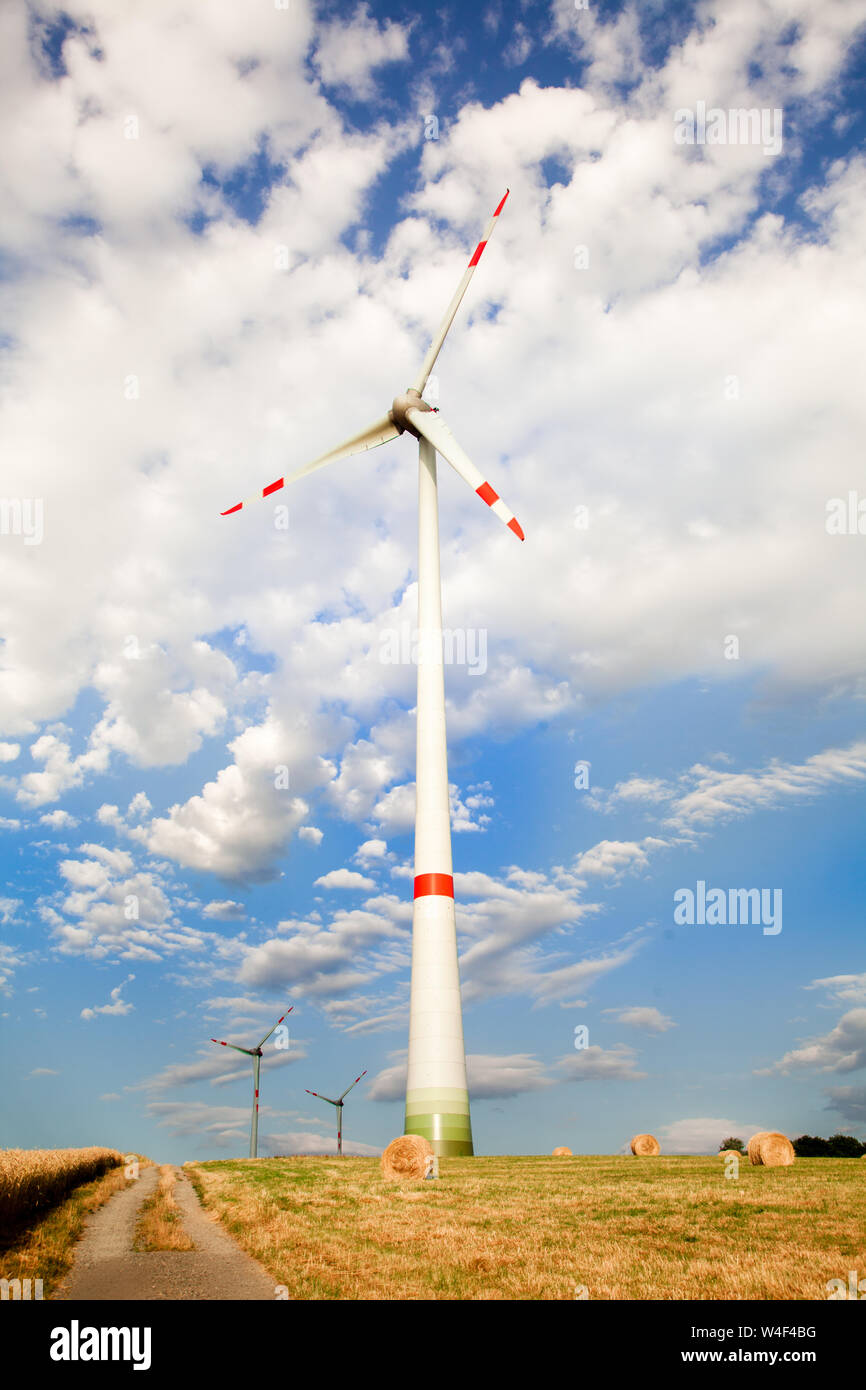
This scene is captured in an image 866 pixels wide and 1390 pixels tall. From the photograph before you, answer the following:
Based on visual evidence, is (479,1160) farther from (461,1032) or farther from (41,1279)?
(41,1279)

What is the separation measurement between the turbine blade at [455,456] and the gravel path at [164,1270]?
38.1 metres

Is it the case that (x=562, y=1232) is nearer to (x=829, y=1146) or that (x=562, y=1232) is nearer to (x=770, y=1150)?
(x=770, y=1150)

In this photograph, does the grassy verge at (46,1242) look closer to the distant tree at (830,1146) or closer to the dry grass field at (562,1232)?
the dry grass field at (562,1232)

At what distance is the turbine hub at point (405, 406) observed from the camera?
198ft

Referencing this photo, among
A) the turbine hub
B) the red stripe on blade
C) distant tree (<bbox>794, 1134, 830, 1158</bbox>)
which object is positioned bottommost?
distant tree (<bbox>794, 1134, 830, 1158</bbox>)

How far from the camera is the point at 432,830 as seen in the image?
49.8 metres

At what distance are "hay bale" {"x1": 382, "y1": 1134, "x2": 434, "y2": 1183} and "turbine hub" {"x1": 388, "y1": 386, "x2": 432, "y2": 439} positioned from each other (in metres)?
45.3

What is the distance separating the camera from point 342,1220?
24297mm

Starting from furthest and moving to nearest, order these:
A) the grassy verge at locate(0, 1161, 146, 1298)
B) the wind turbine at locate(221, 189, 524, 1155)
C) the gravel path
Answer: the wind turbine at locate(221, 189, 524, 1155), the grassy verge at locate(0, 1161, 146, 1298), the gravel path

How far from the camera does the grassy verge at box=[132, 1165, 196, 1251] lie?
22234 mm

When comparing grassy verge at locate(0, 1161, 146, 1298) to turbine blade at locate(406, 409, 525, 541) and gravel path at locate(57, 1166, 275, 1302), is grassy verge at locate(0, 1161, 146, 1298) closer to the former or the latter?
gravel path at locate(57, 1166, 275, 1302)

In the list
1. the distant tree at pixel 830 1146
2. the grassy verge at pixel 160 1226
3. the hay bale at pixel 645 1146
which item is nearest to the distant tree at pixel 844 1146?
the distant tree at pixel 830 1146

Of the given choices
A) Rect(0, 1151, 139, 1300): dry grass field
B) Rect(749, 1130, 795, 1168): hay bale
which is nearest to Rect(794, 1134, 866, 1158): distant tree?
Rect(749, 1130, 795, 1168): hay bale
